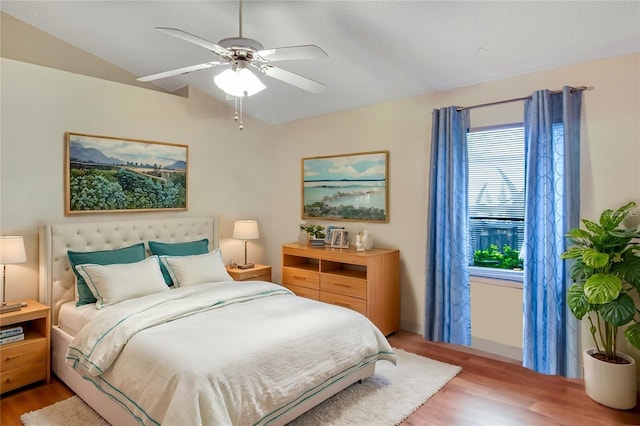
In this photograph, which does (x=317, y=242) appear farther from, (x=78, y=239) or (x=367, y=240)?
(x=78, y=239)

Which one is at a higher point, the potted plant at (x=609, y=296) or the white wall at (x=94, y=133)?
the white wall at (x=94, y=133)

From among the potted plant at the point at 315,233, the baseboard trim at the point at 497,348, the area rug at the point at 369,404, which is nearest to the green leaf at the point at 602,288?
the baseboard trim at the point at 497,348

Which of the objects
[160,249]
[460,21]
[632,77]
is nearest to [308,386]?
[160,249]

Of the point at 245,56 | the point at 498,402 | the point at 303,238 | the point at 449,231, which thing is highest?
the point at 245,56

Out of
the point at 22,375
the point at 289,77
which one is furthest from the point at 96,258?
the point at 289,77

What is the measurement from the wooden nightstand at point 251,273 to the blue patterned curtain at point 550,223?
2.87 meters

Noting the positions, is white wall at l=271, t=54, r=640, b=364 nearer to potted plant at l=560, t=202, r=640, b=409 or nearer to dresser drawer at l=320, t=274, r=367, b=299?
potted plant at l=560, t=202, r=640, b=409

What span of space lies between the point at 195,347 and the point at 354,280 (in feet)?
6.79

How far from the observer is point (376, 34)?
309cm

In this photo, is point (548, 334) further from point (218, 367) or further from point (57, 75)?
point (57, 75)

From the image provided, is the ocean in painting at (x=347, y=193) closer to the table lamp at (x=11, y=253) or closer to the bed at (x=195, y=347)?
the bed at (x=195, y=347)

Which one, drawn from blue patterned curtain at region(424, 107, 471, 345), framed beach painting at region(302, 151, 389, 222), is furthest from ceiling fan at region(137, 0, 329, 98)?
framed beach painting at region(302, 151, 389, 222)

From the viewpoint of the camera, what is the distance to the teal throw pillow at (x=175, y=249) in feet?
13.0

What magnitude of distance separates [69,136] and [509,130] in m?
4.07
